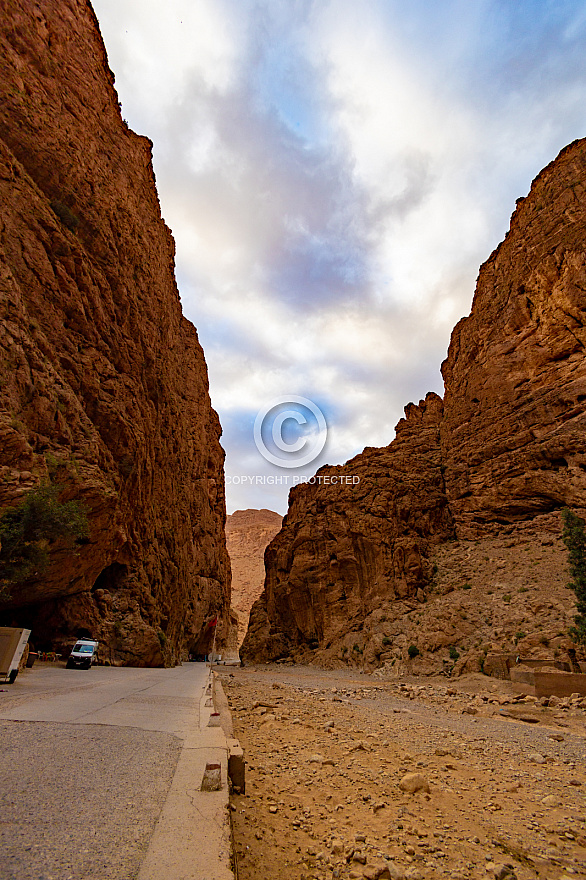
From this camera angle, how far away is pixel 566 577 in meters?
21.8

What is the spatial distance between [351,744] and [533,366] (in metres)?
31.2

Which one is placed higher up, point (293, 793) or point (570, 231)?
point (570, 231)

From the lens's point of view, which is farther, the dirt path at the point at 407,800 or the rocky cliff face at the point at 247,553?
the rocky cliff face at the point at 247,553

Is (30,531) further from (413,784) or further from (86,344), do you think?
(413,784)

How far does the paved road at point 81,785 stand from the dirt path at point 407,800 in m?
0.98

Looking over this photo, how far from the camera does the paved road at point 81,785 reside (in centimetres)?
233

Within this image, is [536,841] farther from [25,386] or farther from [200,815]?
[25,386]

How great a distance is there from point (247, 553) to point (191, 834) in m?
150

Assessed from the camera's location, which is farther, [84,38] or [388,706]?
[84,38]

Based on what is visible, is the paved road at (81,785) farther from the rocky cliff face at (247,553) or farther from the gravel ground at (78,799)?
the rocky cliff face at (247,553)

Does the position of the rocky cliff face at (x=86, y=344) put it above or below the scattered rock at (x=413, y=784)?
above

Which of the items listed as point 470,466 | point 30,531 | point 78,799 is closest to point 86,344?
point 30,531

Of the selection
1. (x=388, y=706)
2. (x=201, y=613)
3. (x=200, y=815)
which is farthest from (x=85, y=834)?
(x=201, y=613)

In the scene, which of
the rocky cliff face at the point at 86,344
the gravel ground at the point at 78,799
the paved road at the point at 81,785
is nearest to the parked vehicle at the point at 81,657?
the rocky cliff face at the point at 86,344
